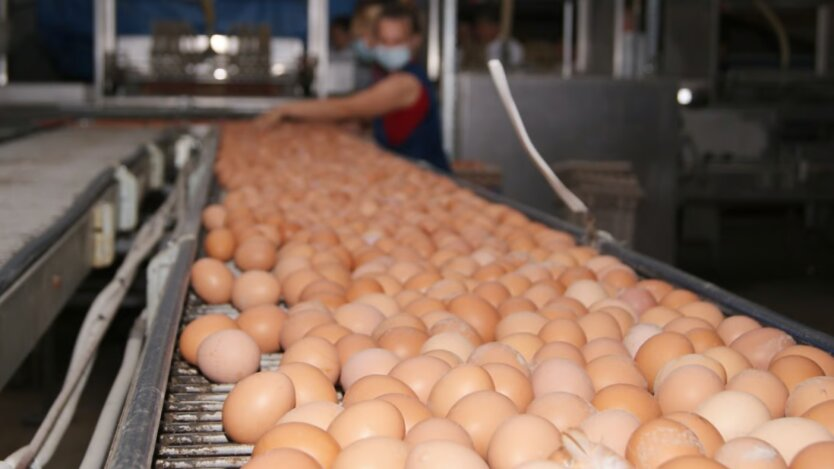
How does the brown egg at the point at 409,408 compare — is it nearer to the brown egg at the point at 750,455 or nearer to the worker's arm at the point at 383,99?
the brown egg at the point at 750,455

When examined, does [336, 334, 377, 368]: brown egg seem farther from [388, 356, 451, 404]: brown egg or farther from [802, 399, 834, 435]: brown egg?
[802, 399, 834, 435]: brown egg

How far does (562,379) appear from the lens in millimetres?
1212

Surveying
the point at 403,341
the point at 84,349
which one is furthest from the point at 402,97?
the point at 403,341

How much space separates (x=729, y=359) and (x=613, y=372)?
0.52ft

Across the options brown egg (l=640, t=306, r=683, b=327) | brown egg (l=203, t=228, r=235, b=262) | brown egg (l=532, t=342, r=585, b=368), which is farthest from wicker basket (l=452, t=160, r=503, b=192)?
brown egg (l=532, t=342, r=585, b=368)

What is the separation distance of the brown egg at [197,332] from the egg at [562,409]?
51 cm

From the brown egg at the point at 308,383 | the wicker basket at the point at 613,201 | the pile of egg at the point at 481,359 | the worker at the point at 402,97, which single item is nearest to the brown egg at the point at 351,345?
the pile of egg at the point at 481,359

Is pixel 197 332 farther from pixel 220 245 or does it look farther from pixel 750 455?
pixel 750 455

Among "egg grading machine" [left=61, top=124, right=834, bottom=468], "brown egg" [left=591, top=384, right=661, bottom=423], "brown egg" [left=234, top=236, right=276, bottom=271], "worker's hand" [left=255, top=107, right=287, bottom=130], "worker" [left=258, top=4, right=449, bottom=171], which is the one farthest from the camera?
"worker's hand" [left=255, top=107, right=287, bottom=130]

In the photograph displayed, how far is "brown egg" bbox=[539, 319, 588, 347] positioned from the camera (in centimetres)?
143

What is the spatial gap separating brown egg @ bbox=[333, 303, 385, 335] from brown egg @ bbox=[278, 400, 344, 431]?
0.37 metres

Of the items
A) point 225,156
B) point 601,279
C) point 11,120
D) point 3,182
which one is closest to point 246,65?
point 11,120

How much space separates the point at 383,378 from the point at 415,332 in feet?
0.79

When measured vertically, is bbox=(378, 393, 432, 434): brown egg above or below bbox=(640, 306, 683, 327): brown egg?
below
